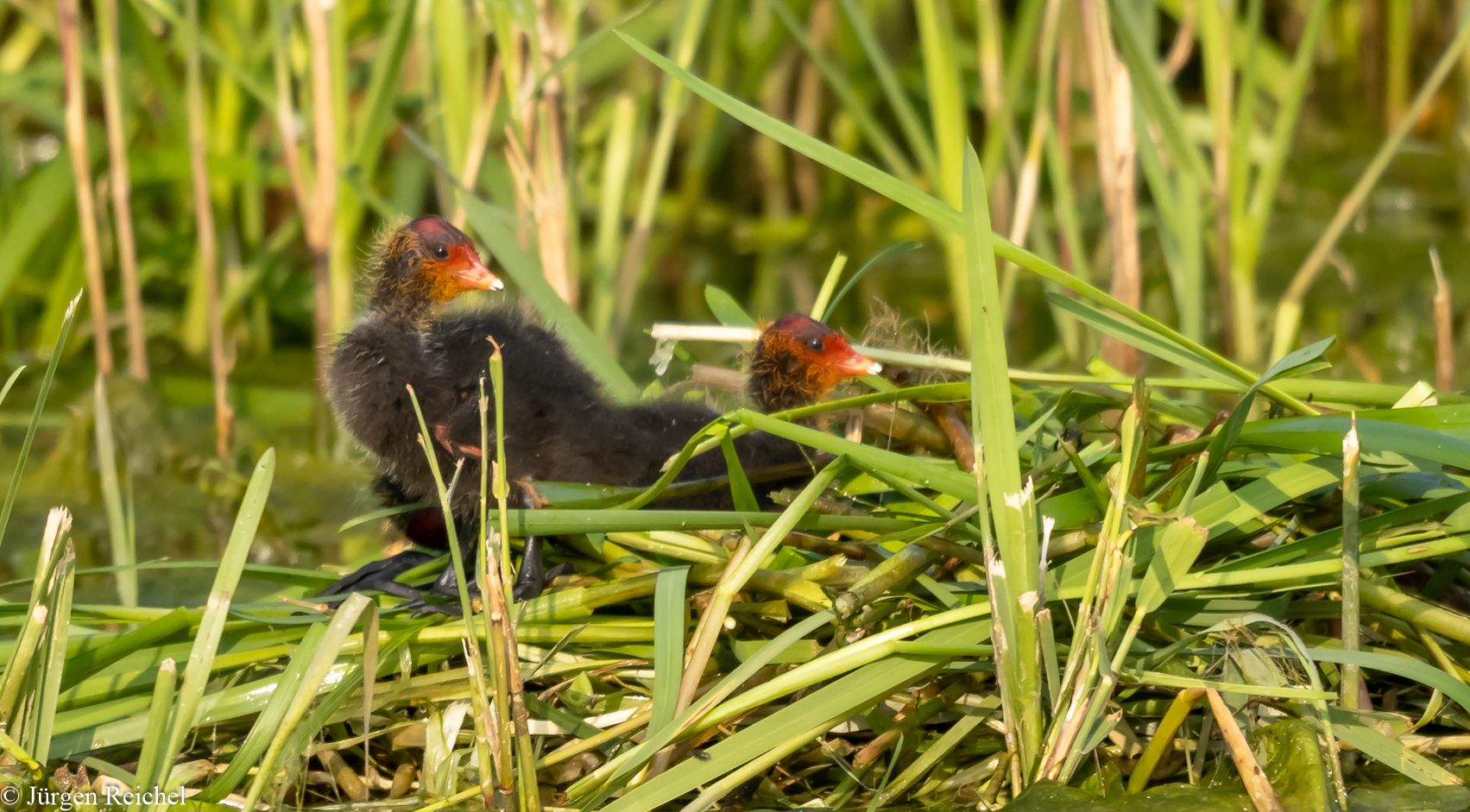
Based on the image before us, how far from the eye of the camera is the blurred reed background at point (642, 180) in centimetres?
369

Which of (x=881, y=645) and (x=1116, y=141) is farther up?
(x=1116, y=141)

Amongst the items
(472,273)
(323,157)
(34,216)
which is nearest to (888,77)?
(323,157)

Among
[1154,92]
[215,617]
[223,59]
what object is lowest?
[215,617]

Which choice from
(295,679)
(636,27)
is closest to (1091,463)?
(295,679)

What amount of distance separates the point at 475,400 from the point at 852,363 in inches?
25.0

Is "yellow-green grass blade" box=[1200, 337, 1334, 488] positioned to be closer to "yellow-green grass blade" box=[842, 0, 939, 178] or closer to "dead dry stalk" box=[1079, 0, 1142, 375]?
"dead dry stalk" box=[1079, 0, 1142, 375]

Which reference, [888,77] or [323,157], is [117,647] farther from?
[888,77]

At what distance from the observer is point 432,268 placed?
7.73ft

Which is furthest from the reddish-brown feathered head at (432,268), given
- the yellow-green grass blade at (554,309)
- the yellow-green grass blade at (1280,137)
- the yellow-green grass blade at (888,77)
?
the yellow-green grass blade at (1280,137)

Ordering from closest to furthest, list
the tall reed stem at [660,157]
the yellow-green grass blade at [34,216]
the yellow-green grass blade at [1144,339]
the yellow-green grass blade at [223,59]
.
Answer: the yellow-green grass blade at [1144,339] < the tall reed stem at [660,157] < the yellow-green grass blade at [223,59] < the yellow-green grass blade at [34,216]

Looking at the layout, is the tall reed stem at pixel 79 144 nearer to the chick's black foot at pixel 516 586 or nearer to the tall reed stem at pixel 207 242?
the tall reed stem at pixel 207 242

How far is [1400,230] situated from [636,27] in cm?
342

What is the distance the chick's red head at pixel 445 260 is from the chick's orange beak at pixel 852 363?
62cm

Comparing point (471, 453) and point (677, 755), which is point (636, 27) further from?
point (677, 755)
